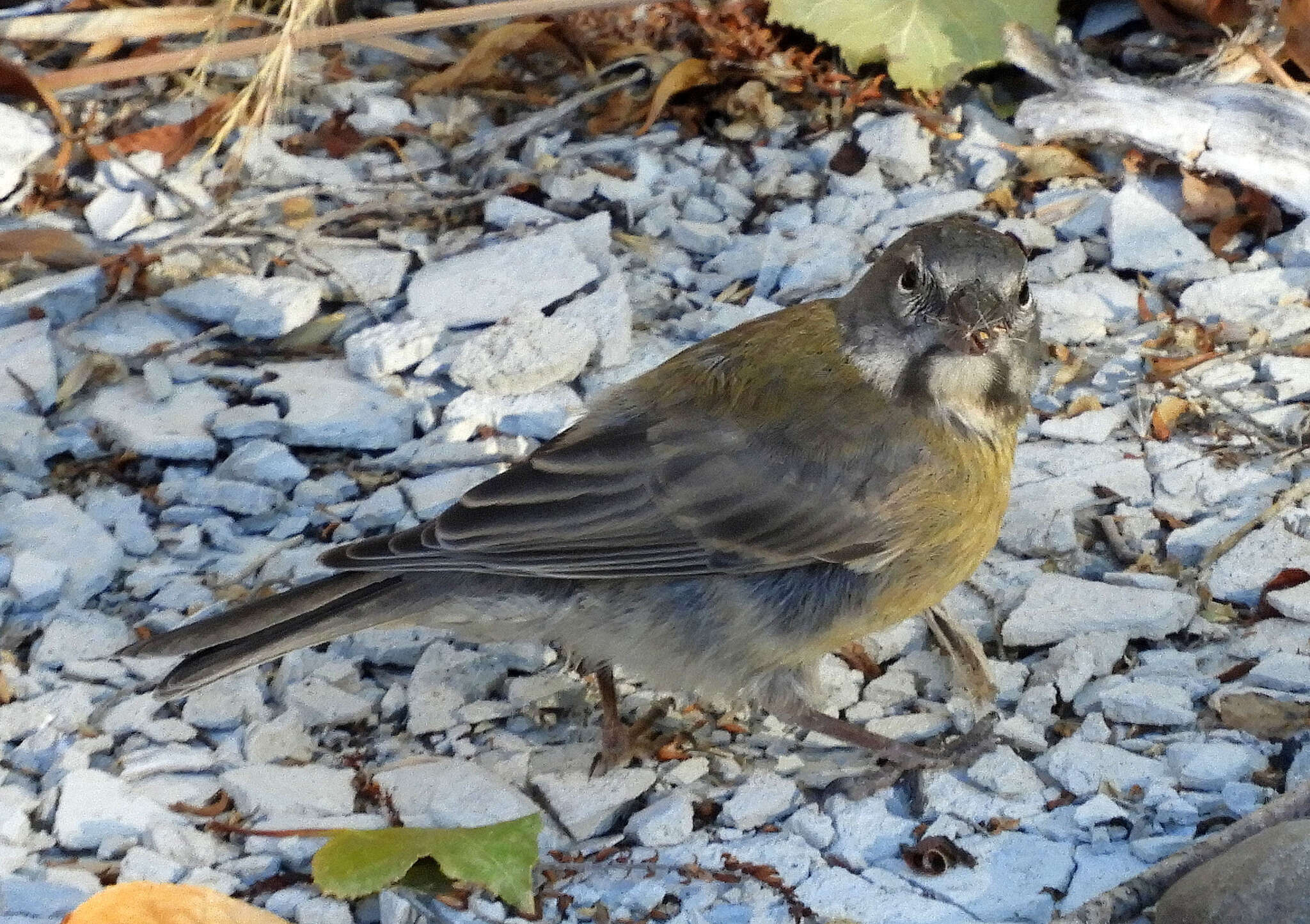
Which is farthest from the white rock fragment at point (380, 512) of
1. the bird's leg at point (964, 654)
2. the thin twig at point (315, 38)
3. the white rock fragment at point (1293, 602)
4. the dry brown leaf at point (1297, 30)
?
the dry brown leaf at point (1297, 30)

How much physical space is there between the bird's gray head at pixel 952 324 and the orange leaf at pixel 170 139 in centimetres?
281

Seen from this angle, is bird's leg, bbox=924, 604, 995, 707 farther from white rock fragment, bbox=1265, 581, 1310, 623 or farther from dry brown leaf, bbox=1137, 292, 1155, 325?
dry brown leaf, bbox=1137, 292, 1155, 325

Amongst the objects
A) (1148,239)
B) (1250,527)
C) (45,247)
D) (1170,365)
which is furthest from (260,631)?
(1148,239)

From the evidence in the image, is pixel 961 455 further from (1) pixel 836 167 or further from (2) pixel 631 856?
(1) pixel 836 167

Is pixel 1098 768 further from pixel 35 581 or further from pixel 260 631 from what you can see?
pixel 35 581

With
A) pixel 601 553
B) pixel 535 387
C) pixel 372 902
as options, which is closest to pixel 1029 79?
pixel 535 387

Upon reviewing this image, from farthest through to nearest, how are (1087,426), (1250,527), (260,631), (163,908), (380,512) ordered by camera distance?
1. (1087,426)
2. (380,512)
3. (1250,527)
4. (260,631)
5. (163,908)

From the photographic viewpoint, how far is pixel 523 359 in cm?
546

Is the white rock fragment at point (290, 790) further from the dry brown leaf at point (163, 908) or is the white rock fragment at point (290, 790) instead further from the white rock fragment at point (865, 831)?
the white rock fragment at point (865, 831)

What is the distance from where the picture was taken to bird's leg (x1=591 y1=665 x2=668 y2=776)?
427 centimetres

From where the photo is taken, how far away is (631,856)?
3.96m

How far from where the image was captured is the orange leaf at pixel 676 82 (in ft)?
21.0

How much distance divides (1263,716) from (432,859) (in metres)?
1.91

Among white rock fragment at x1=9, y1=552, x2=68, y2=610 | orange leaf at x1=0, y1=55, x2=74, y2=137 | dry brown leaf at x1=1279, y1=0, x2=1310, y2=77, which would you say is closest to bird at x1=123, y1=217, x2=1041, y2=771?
white rock fragment at x1=9, y1=552, x2=68, y2=610
